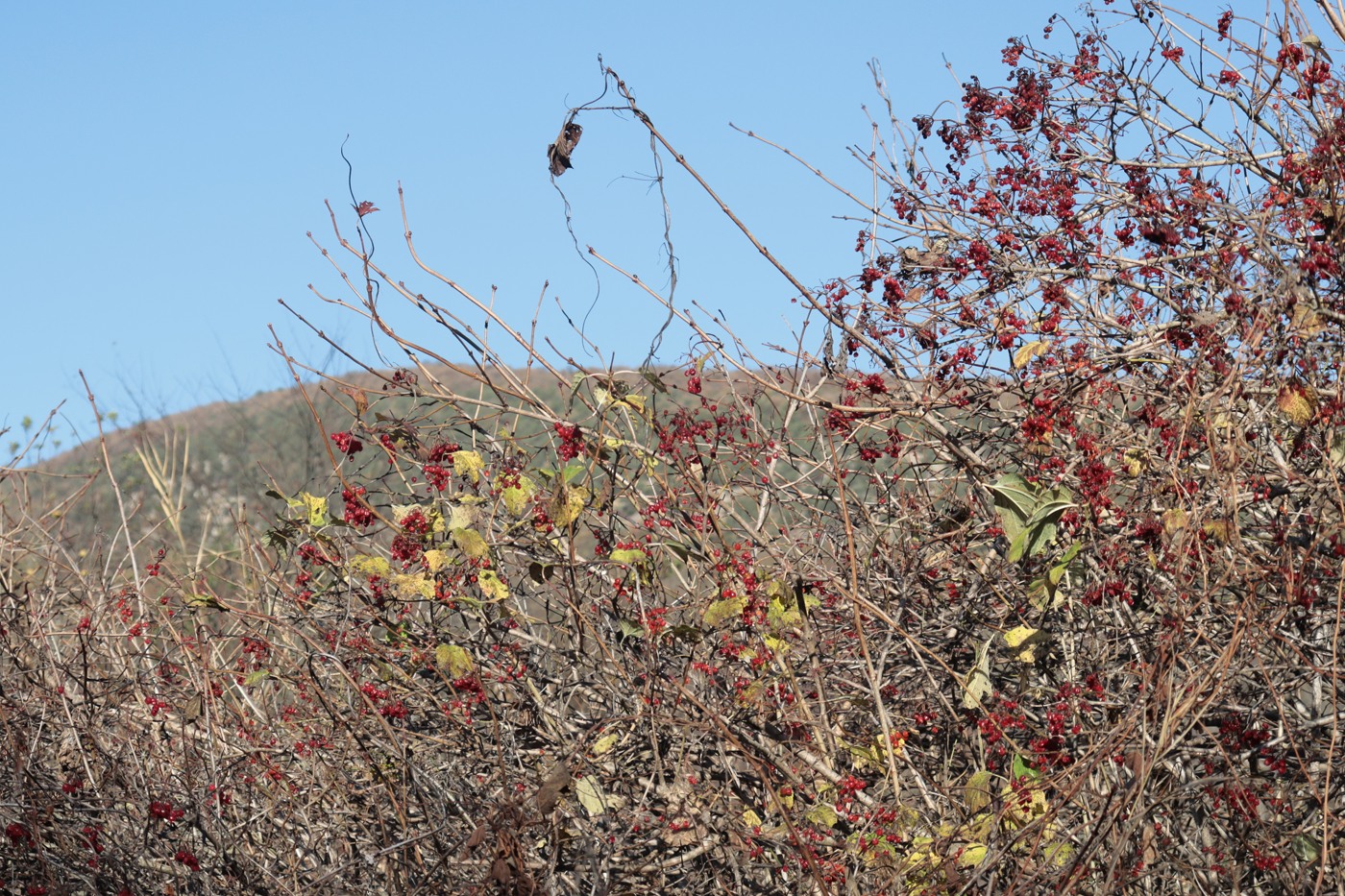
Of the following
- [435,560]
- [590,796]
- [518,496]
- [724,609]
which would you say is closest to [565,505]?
[518,496]


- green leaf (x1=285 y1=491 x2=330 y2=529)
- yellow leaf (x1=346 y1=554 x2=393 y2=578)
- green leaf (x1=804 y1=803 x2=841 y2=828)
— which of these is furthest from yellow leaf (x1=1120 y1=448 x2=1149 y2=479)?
green leaf (x1=285 y1=491 x2=330 y2=529)

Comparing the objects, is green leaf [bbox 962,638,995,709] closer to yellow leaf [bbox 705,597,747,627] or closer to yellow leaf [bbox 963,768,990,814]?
yellow leaf [bbox 963,768,990,814]

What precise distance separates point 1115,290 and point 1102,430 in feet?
1.26

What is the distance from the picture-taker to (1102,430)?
3529 millimetres

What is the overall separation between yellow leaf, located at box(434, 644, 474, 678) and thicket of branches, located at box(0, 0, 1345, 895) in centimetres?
1

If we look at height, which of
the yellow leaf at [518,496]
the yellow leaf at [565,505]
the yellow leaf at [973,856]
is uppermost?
the yellow leaf at [518,496]

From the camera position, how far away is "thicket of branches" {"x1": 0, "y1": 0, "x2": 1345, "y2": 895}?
2896 mm

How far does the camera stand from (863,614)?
348 centimetres

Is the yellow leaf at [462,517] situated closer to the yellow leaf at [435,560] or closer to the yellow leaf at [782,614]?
the yellow leaf at [435,560]

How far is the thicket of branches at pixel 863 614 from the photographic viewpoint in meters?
2.90

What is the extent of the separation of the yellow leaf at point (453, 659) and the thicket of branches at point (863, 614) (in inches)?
0.5

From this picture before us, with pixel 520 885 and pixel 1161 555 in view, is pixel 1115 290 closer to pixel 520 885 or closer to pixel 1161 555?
pixel 1161 555

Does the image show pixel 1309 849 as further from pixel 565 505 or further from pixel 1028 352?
pixel 565 505

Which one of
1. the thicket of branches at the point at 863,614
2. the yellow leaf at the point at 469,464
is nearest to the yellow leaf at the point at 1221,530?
the thicket of branches at the point at 863,614
